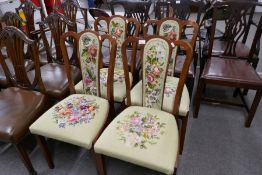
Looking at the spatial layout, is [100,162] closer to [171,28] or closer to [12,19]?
[171,28]

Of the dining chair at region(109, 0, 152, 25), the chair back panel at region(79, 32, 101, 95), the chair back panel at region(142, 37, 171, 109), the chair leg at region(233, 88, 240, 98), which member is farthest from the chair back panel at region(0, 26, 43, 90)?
the chair leg at region(233, 88, 240, 98)

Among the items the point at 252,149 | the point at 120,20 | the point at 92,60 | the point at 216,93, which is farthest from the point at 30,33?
the point at 252,149

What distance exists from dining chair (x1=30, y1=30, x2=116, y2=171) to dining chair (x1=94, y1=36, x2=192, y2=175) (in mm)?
101

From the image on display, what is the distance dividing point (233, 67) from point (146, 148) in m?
1.19

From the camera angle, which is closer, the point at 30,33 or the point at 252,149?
the point at 252,149

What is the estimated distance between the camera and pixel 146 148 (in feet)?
3.27

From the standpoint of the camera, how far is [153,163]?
934 millimetres

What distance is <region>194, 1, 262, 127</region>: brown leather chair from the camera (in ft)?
5.08

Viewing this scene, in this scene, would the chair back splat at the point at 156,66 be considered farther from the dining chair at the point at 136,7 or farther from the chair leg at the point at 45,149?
the dining chair at the point at 136,7

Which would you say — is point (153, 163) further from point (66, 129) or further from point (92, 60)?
point (92, 60)

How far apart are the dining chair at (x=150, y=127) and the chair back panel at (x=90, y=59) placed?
0.76 ft

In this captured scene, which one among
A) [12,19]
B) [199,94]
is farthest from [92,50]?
[12,19]

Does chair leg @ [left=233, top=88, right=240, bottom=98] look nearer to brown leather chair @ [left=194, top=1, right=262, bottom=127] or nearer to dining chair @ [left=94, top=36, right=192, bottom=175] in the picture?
brown leather chair @ [left=194, top=1, right=262, bottom=127]

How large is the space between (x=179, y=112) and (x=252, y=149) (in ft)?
2.42
